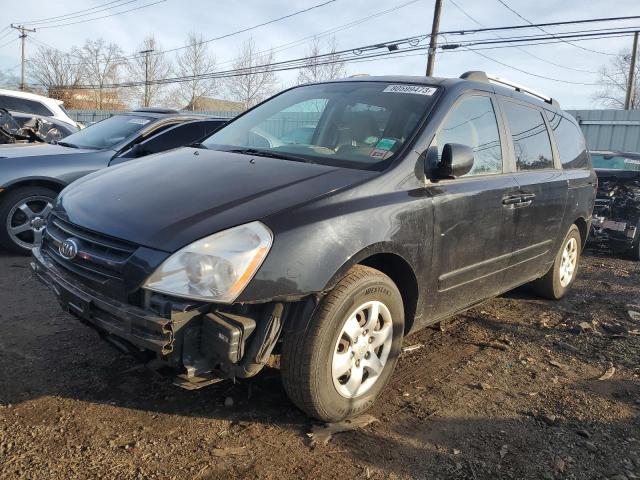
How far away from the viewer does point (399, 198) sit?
2.87 metres

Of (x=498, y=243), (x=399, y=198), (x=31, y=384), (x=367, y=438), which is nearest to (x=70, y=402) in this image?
(x=31, y=384)

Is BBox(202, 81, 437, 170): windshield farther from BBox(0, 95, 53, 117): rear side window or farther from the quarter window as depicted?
BBox(0, 95, 53, 117): rear side window

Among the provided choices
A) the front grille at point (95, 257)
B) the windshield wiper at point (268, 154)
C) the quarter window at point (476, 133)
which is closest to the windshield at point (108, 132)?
the windshield wiper at point (268, 154)

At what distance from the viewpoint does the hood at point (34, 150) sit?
18.3ft

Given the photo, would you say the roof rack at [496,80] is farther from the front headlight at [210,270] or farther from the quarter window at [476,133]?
the front headlight at [210,270]

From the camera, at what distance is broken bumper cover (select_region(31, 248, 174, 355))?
2.21 meters

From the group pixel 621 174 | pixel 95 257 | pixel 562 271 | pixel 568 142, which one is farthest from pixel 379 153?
pixel 621 174

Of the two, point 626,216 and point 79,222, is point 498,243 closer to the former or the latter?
point 79,222

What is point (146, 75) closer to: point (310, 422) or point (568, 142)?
point (568, 142)

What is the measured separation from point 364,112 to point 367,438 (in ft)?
6.72

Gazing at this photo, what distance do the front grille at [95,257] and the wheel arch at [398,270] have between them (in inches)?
43.2

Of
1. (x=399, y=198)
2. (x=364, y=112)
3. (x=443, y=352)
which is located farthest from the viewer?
(x=443, y=352)

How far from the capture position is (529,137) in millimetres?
4273

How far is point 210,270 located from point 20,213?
4228mm
